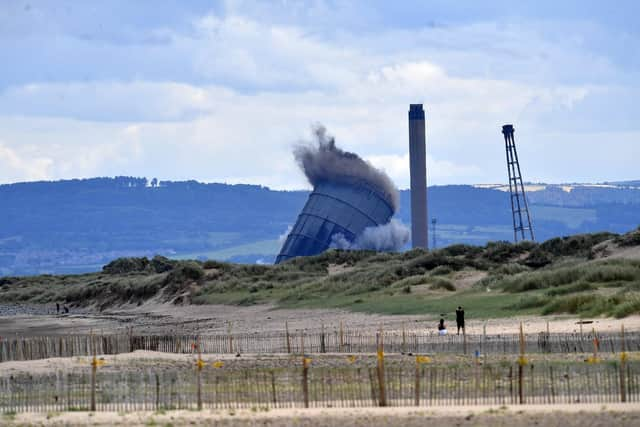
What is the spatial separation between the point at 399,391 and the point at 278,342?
15206mm

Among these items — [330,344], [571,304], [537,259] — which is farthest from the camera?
[537,259]

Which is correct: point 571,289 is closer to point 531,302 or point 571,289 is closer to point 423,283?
point 531,302

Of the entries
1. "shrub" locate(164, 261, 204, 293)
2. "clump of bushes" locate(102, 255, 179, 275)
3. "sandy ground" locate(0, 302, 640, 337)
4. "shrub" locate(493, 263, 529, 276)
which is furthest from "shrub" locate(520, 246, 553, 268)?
"clump of bushes" locate(102, 255, 179, 275)

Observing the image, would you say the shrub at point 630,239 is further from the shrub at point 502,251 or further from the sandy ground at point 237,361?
the sandy ground at point 237,361

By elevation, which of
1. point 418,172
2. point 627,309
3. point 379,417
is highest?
point 418,172

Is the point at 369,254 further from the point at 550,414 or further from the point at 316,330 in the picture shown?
the point at 550,414

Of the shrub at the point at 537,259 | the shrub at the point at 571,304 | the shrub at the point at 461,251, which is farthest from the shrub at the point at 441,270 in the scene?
the shrub at the point at 571,304

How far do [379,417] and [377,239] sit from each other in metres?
79.6

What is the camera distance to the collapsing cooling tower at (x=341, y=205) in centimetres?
10125

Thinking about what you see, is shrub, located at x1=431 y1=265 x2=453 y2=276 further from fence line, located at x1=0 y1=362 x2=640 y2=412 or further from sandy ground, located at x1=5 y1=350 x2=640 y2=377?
fence line, located at x1=0 y1=362 x2=640 y2=412

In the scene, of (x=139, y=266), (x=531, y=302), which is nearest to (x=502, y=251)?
(x=531, y=302)

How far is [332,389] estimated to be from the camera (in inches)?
1071

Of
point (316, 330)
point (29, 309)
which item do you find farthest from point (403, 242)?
point (316, 330)

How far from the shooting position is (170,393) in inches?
1058
